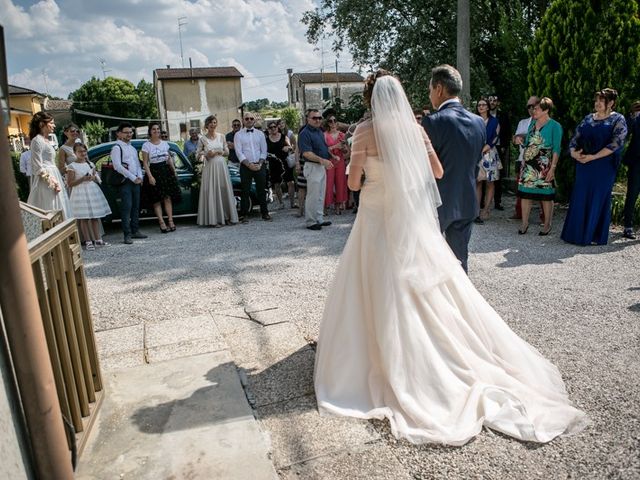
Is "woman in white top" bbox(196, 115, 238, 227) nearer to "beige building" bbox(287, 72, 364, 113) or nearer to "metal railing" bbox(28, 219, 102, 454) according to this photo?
"metal railing" bbox(28, 219, 102, 454)

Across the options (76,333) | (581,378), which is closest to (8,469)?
(76,333)

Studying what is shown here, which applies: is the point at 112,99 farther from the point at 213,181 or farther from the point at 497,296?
the point at 497,296

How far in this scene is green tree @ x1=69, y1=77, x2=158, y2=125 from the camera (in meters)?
64.5

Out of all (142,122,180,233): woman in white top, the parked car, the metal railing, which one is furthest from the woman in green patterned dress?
the metal railing

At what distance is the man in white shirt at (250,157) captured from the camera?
393 inches

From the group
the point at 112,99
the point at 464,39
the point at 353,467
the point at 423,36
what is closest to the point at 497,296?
the point at 353,467

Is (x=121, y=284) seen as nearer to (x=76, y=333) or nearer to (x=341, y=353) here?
(x=76, y=333)

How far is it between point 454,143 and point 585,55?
638 centimetres

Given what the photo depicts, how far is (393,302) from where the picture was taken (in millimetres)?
3295

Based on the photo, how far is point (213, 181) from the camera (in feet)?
32.9

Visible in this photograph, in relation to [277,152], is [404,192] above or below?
above

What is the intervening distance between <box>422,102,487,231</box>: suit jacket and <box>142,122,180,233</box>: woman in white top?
6.48 m

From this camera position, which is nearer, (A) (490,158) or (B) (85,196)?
(B) (85,196)

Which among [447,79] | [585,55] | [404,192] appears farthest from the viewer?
[585,55]
